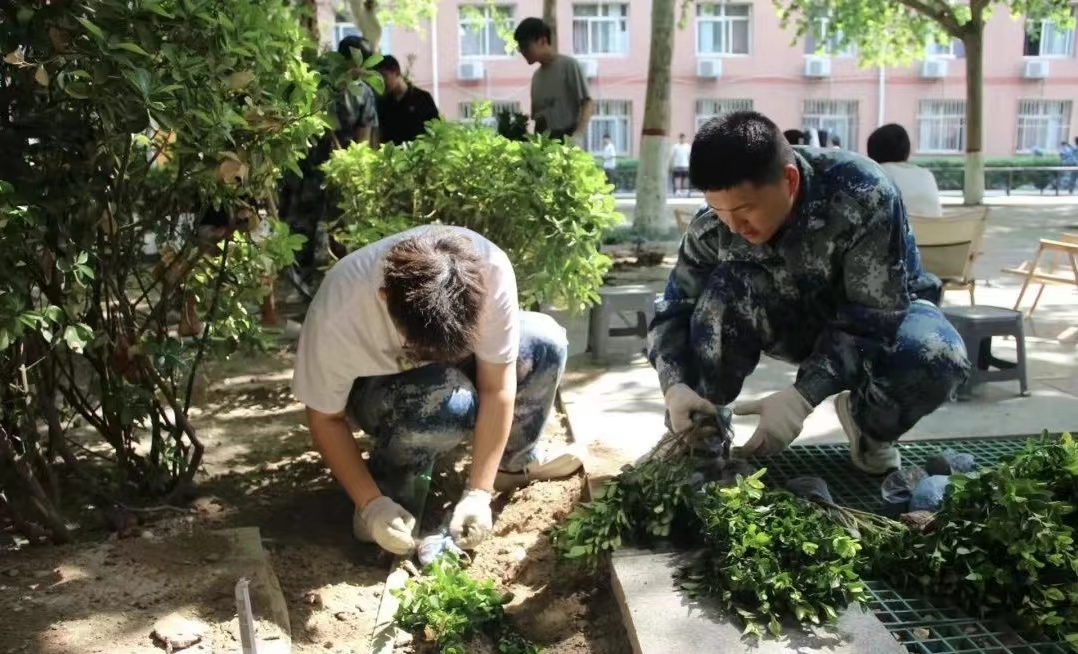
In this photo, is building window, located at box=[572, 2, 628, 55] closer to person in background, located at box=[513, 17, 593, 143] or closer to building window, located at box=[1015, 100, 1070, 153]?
building window, located at box=[1015, 100, 1070, 153]

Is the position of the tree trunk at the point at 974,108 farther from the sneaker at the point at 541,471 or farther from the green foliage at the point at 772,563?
the green foliage at the point at 772,563

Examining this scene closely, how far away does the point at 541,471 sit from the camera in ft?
10.2

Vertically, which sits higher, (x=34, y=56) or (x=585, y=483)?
(x=34, y=56)

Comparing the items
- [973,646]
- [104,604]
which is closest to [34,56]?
[104,604]

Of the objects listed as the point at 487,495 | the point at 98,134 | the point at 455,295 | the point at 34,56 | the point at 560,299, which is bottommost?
the point at 487,495

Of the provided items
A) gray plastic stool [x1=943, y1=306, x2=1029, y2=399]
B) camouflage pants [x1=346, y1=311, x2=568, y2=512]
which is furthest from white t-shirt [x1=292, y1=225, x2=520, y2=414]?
gray plastic stool [x1=943, y1=306, x2=1029, y2=399]

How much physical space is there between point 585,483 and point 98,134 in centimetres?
170

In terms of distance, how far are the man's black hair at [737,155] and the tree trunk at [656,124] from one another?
8200 mm

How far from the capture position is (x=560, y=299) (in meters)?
3.96

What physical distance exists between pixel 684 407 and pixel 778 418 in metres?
0.27

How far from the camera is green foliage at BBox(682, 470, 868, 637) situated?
189 centimetres

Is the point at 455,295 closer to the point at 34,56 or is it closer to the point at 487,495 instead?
the point at 487,495

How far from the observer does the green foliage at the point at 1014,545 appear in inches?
72.4

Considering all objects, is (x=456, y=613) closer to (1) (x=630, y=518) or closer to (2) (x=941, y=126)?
(1) (x=630, y=518)
